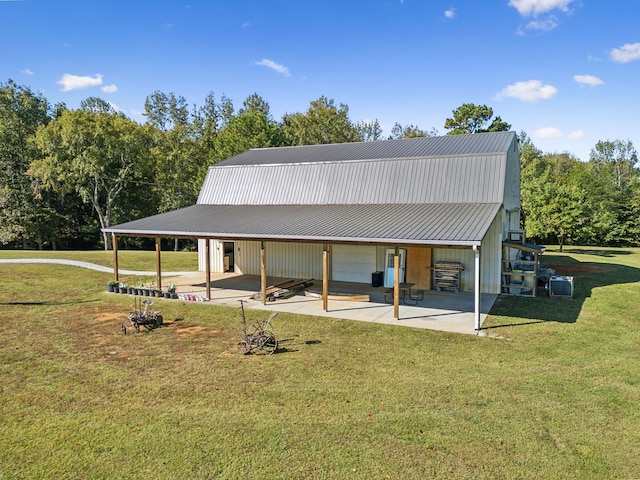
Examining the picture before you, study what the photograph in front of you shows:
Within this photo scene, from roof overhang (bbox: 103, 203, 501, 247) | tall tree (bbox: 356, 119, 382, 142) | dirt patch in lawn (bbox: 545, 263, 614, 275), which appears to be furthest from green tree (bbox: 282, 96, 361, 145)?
dirt patch in lawn (bbox: 545, 263, 614, 275)

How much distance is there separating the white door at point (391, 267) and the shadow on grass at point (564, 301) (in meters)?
3.64

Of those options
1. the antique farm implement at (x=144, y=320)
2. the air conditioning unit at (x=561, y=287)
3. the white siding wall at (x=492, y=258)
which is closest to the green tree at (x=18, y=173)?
the antique farm implement at (x=144, y=320)

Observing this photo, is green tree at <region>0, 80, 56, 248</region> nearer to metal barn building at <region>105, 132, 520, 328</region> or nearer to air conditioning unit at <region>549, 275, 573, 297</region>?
metal barn building at <region>105, 132, 520, 328</region>

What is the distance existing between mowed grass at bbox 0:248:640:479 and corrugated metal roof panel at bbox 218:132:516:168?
8016 mm

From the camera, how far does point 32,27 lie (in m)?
16.4

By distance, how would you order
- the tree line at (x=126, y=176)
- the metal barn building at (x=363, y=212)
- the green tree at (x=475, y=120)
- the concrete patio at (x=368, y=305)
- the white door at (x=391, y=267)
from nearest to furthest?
the concrete patio at (x=368, y=305)
the metal barn building at (x=363, y=212)
the white door at (x=391, y=267)
the tree line at (x=126, y=176)
the green tree at (x=475, y=120)

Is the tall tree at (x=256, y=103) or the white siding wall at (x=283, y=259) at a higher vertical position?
the tall tree at (x=256, y=103)

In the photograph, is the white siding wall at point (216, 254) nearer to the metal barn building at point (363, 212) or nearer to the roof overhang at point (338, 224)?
the metal barn building at point (363, 212)

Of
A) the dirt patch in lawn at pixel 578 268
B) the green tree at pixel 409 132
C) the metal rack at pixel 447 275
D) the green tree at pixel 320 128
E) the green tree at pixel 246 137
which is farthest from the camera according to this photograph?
the green tree at pixel 409 132

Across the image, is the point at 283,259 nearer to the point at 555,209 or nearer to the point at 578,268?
the point at 578,268

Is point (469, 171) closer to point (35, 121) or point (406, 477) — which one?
point (406, 477)

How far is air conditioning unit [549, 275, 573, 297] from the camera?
1382 centimetres

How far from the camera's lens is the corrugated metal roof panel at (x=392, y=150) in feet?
55.8

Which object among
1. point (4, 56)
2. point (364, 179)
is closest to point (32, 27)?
point (364, 179)
